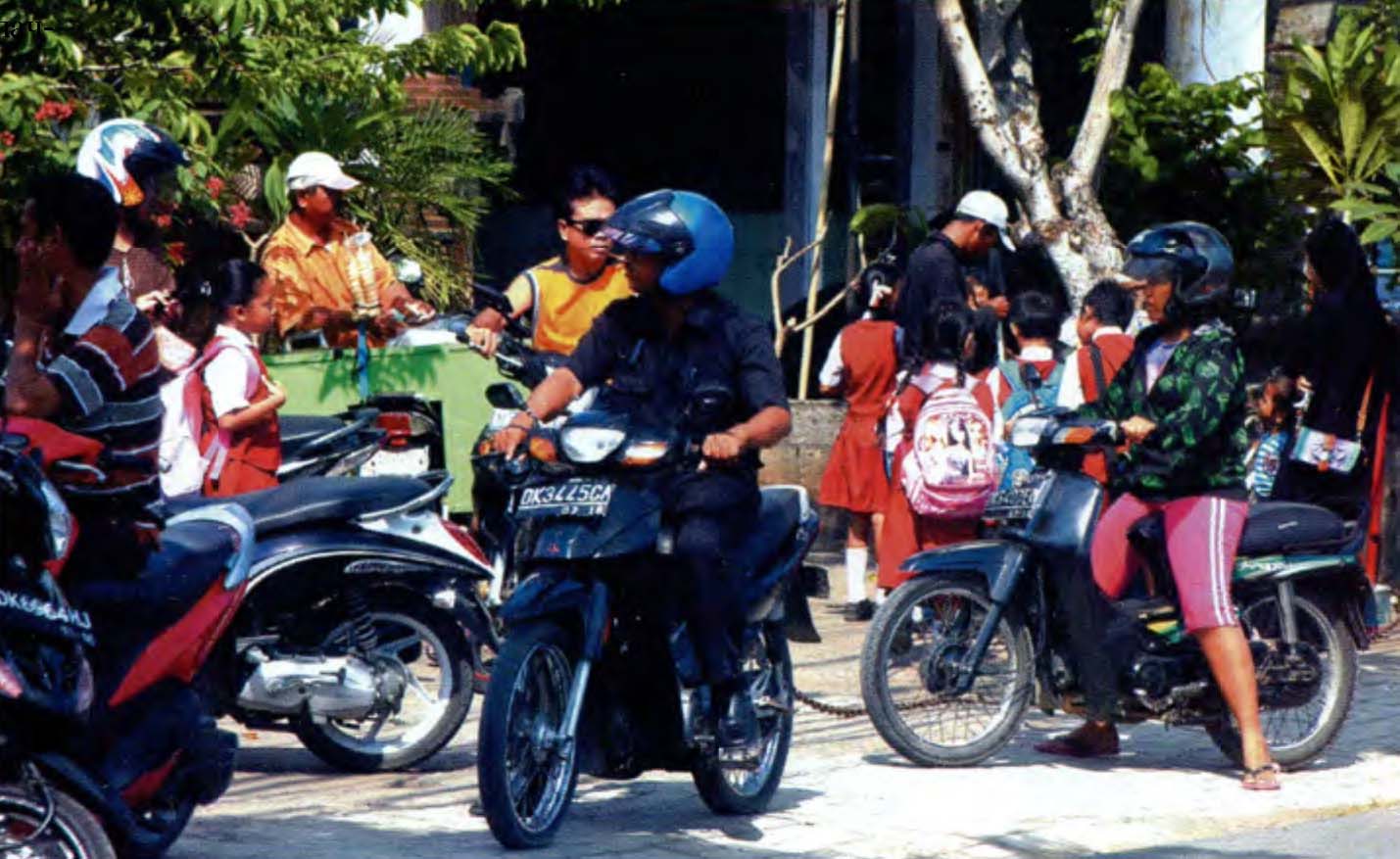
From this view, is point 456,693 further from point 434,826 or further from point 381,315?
point 381,315

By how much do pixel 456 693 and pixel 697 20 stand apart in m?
9.82

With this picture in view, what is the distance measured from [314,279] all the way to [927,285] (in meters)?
2.72

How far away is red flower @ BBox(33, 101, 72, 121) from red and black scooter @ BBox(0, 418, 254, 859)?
2.92 m

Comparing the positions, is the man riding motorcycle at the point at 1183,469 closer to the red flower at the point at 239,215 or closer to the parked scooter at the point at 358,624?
the parked scooter at the point at 358,624

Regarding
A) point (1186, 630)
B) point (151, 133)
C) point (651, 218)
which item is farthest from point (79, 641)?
point (1186, 630)

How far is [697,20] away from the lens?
1791 centimetres

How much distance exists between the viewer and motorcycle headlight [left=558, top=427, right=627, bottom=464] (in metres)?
7.46

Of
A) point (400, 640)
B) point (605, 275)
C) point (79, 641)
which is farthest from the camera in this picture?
point (605, 275)

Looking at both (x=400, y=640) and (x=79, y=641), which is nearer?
(x=79, y=641)

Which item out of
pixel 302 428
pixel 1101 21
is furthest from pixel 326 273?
pixel 1101 21

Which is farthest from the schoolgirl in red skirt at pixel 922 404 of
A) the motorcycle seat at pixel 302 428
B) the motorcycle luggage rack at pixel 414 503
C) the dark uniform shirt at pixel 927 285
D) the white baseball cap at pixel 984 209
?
the motorcycle luggage rack at pixel 414 503

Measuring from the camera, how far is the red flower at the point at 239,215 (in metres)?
11.8

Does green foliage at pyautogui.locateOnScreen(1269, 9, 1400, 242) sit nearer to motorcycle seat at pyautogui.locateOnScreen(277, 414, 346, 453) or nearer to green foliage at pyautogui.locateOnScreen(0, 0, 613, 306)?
green foliage at pyautogui.locateOnScreen(0, 0, 613, 306)

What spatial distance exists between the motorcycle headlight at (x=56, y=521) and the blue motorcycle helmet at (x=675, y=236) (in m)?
2.24
